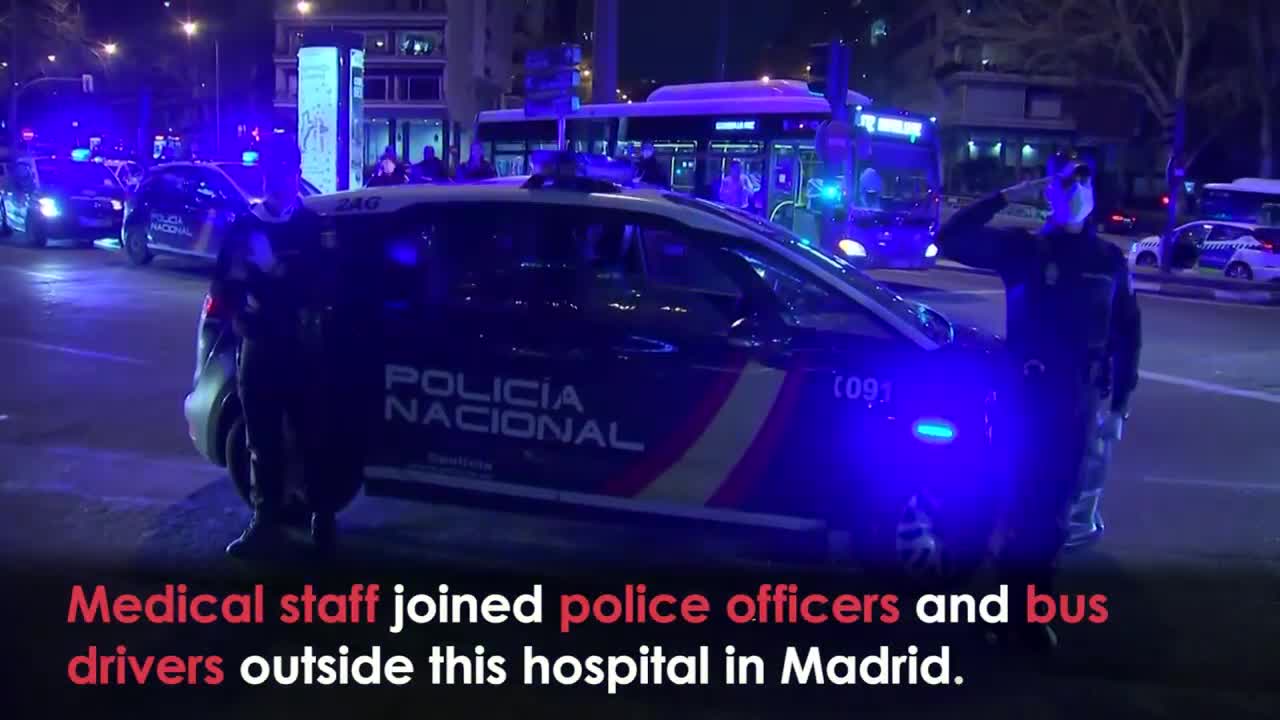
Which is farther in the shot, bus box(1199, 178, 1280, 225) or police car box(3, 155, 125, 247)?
bus box(1199, 178, 1280, 225)

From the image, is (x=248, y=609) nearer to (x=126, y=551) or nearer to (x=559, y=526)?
(x=126, y=551)

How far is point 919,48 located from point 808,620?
59.9 metres

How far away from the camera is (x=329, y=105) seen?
2114 cm

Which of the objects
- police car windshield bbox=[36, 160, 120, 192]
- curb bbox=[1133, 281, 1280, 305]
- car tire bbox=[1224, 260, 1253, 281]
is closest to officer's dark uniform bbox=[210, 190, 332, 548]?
curb bbox=[1133, 281, 1280, 305]

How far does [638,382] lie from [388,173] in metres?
14.6

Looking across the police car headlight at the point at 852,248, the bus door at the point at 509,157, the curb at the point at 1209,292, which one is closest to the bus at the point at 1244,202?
the curb at the point at 1209,292

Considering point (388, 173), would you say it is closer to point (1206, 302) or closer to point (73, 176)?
point (73, 176)

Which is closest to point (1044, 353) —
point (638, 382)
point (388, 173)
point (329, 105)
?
point (638, 382)

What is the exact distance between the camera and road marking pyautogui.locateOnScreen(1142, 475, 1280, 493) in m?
7.95

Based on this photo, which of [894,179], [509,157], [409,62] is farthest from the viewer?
[409,62]

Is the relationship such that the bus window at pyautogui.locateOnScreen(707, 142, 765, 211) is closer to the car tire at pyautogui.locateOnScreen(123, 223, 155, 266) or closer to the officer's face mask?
the car tire at pyautogui.locateOnScreen(123, 223, 155, 266)

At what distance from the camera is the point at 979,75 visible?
60406mm

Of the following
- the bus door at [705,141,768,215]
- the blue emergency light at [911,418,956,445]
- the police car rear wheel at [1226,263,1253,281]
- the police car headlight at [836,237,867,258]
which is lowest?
the police car rear wheel at [1226,263,1253,281]

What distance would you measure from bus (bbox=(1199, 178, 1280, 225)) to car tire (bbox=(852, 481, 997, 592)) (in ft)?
94.9
